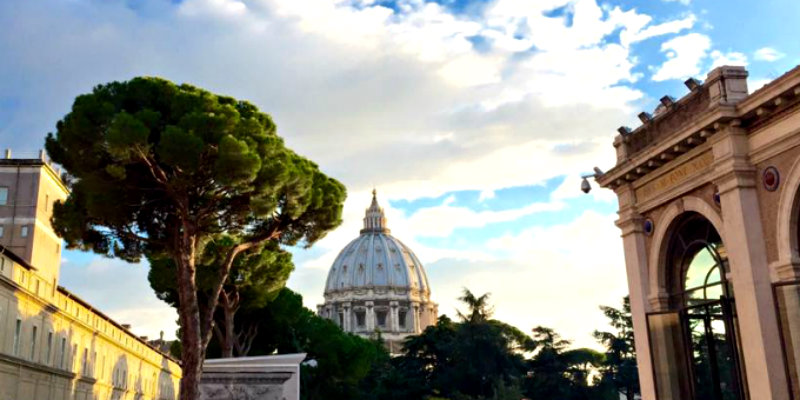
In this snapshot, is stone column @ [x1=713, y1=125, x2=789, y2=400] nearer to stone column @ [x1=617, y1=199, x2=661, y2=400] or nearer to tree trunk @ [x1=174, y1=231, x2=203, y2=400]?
stone column @ [x1=617, y1=199, x2=661, y2=400]

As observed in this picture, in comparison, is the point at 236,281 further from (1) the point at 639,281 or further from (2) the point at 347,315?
(2) the point at 347,315

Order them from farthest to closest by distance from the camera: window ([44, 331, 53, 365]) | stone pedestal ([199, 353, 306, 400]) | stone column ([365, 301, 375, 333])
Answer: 1. stone column ([365, 301, 375, 333])
2. stone pedestal ([199, 353, 306, 400])
3. window ([44, 331, 53, 365])

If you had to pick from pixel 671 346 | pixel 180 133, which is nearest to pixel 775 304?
pixel 671 346

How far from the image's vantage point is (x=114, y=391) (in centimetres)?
3466

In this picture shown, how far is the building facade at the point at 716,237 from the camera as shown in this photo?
13578 millimetres

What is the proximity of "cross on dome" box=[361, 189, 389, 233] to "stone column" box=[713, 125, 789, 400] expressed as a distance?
15459cm

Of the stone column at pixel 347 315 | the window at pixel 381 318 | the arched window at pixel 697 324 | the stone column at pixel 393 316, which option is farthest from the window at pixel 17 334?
the window at pixel 381 318

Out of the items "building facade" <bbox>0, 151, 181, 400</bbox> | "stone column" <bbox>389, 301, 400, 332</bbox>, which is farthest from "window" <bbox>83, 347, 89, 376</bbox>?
"stone column" <bbox>389, 301, 400, 332</bbox>

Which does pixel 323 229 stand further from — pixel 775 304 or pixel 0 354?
pixel 775 304

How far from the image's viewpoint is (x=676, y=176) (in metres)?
16.4

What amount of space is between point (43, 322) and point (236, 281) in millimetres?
12630

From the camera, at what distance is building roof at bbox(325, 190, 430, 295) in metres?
159

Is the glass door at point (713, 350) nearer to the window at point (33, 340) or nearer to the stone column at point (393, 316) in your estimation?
the window at point (33, 340)

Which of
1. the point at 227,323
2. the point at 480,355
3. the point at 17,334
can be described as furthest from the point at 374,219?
the point at 17,334
